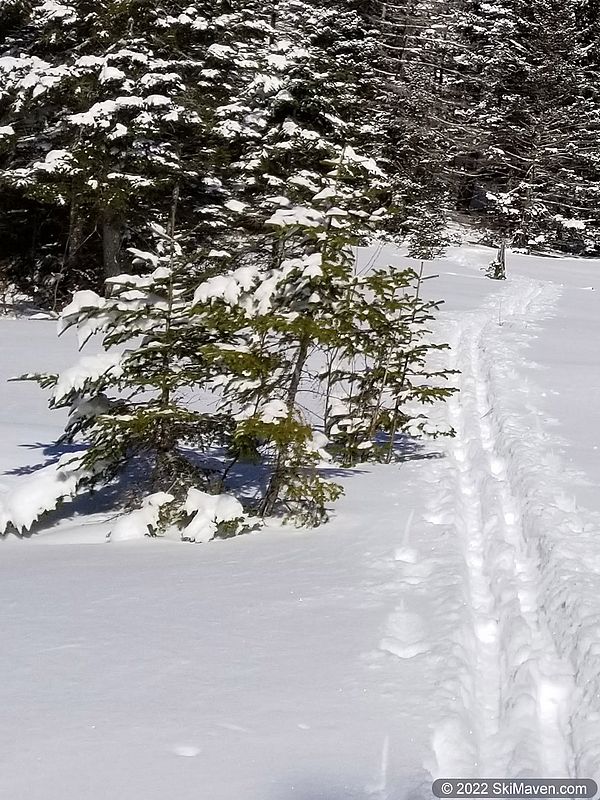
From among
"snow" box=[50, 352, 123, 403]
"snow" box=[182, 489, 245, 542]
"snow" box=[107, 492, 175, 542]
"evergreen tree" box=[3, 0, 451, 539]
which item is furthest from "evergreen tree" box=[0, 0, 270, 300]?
"snow" box=[182, 489, 245, 542]

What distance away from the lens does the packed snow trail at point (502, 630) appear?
3232 millimetres

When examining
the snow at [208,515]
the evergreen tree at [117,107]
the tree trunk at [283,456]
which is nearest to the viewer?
the snow at [208,515]

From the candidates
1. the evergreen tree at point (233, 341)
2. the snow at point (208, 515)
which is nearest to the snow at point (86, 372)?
the evergreen tree at point (233, 341)

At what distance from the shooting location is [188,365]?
19.9 ft

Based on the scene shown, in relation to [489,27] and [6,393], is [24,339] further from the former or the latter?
[489,27]

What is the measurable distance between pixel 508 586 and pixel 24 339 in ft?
43.3

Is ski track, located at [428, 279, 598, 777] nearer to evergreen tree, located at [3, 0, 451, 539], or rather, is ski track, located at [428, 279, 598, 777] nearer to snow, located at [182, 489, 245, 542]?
evergreen tree, located at [3, 0, 451, 539]

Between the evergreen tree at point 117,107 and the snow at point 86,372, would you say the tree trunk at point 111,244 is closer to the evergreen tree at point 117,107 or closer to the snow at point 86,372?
the evergreen tree at point 117,107

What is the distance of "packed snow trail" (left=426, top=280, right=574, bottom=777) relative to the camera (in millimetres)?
3232

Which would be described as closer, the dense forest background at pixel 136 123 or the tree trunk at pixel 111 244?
the dense forest background at pixel 136 123

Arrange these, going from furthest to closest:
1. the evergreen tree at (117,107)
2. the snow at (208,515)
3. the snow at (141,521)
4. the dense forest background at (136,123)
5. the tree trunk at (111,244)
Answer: the tree trunk at (111,244), the dense forest background at (136,123), the evergreen tree at (117,107), the snow at (141,521), the snow at (208,515)

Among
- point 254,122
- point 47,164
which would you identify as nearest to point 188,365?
point 47,164

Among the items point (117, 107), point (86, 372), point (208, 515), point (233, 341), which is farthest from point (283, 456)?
point (117, 107)

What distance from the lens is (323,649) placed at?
12.8 feet
